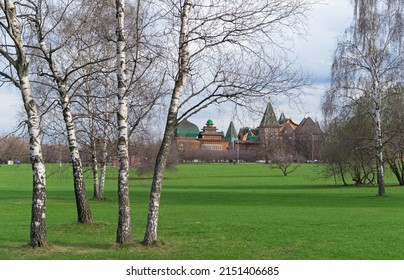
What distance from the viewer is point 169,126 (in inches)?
444

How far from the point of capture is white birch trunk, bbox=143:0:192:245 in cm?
1113

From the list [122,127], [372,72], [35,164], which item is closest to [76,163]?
[35,164]

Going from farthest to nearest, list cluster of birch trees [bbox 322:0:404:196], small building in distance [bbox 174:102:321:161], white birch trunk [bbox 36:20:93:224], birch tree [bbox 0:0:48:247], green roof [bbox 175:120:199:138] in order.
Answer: small building in distance [bbox 174:102:321:161] < cluster of birch trees [bbox 322:0:404:196] < green roof [bbox 175:120:199:138] < white birch trunk [bbox 36:20:93:224] < birch tree [bbox 0:0:48:247]

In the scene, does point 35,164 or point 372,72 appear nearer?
point 35,164

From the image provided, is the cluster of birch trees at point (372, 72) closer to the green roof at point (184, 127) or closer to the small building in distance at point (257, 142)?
the green roof at point (184, 127)

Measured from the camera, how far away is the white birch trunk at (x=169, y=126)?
11.1 m

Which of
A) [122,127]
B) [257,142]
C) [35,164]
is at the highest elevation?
[257,142]

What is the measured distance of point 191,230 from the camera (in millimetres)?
14742

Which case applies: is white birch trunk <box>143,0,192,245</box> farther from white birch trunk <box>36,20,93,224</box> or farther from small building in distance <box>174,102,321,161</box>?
small building in distance <box>174,102,321,161</box>

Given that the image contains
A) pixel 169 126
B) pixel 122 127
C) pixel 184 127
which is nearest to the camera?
pixel 122 127

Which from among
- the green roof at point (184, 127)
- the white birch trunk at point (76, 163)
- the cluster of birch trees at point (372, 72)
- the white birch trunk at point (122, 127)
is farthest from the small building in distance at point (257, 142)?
the white birch trunk at point (122, 127)

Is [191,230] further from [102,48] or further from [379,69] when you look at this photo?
[379,69]

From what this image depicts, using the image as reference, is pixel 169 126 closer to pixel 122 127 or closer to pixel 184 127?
pixel 122 127

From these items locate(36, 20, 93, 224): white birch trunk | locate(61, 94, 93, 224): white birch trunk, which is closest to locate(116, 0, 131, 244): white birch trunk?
locate(36, 20, 93, 224): white birch trunk
